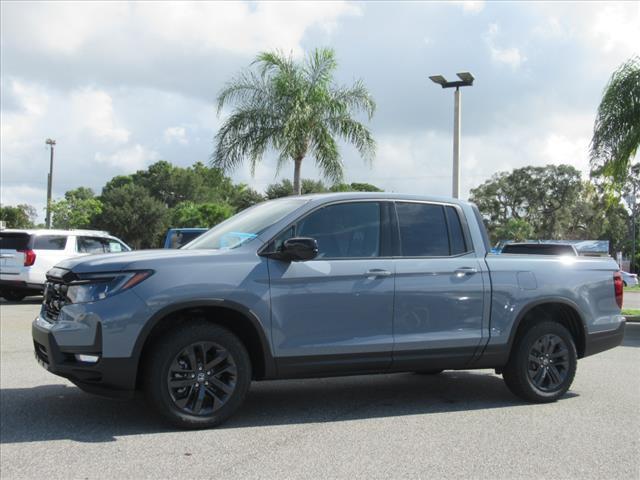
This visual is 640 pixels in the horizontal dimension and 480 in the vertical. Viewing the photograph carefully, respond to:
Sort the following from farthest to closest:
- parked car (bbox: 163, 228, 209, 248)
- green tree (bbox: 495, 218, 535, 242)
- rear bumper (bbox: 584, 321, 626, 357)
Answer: green tree (bbox: 495, 218, 535, 242) → parked car (bbox: 163, 228, 209, 248) → rear bumper (bbox: 584, 321, 626, 357)

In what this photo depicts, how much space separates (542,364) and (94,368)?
12.7 ft

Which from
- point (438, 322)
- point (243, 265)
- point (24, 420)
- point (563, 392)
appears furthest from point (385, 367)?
point (24, 420)

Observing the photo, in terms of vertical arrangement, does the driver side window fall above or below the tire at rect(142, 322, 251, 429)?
above

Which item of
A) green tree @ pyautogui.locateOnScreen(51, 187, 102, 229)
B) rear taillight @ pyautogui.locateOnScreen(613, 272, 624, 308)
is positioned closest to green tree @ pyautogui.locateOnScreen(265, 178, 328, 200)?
green tree @ pyautogui.locateOnScreen(51, 187, 102, 229)

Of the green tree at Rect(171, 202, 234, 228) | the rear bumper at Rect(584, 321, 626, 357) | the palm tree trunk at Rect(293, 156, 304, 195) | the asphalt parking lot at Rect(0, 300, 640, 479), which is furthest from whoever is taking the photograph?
the green tree at Rect(171, 202, 234, 228)

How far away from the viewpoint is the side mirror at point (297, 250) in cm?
525

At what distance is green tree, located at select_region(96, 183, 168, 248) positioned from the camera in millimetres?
66750

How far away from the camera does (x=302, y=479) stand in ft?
13.8

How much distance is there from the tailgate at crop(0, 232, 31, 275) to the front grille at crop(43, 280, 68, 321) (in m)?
11.9

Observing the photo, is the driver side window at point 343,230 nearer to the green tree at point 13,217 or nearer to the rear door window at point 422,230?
the rear door window at point 422,230

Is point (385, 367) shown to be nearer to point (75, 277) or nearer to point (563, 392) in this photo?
point (563, 392)

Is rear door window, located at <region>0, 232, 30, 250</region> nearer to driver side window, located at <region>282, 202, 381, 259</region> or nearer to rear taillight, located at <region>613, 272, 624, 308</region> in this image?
driver side window, located at <region>282, 202, 381, 259</region>

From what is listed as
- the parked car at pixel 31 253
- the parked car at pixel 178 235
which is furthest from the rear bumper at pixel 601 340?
the parked car at pixel 178 235

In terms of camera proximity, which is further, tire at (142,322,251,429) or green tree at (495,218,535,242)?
green tree at (495,218,535,242)
